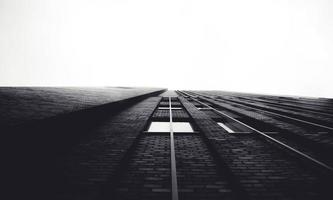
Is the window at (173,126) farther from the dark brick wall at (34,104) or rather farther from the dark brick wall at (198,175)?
the dark brick wall at (34,104)

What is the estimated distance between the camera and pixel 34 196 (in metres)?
2.25

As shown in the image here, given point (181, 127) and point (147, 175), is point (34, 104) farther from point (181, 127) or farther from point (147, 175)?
point (181, 127)

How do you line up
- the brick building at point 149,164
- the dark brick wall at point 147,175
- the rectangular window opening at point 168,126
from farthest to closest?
the rectangular window opening at point 168,126 → the dark brick wall at point 147,175 → the brick building at point 149,164

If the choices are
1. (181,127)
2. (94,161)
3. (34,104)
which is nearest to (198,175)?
(94,161)

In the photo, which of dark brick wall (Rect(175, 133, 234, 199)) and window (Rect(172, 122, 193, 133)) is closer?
dark brick wall (Rect(175, 133, 234, 199))

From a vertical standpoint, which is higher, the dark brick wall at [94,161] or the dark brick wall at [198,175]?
the dark brick wall at [94,161]

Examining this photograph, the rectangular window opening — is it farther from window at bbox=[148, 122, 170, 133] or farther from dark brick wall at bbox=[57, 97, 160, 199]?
dark brick wall at bbox=[57, 97, 160, 199]

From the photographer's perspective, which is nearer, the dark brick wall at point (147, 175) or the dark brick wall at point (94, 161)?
the dark brick wall at point (94, 161)

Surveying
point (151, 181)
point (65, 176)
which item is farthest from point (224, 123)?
point (65, 176)

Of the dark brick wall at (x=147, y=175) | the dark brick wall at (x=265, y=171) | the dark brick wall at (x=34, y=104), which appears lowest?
the dark brick wall at (x=147, y=175)

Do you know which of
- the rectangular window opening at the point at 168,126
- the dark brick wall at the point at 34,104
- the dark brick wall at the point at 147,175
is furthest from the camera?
the rectangular window opening at the point at 168,126

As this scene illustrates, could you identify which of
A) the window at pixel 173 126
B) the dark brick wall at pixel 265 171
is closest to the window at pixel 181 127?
the window at pixel 173 126

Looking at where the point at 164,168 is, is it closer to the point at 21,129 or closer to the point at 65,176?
the point at 65,176

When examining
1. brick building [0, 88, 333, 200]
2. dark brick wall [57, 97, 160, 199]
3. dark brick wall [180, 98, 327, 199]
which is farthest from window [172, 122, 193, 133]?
dark brick wall [180, 98, 327, 199]
